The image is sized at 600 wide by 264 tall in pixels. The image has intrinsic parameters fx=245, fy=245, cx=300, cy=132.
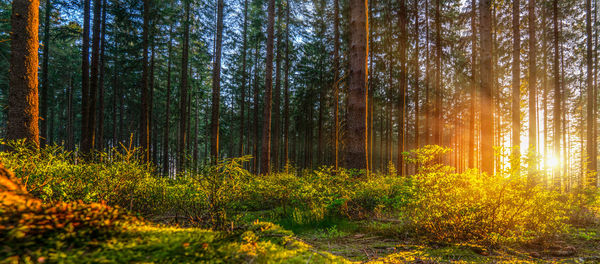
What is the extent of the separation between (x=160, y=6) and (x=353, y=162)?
60.8 ft

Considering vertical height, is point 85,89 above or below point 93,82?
below

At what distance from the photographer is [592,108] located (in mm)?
15938

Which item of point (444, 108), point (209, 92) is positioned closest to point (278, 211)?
point (444, 108)

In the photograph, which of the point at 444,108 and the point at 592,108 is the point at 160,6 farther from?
the point at 592,108

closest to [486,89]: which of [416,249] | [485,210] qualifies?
[485,210]

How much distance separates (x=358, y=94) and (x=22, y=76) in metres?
8.57

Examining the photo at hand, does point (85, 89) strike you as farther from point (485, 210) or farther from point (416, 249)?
point (485, 210)

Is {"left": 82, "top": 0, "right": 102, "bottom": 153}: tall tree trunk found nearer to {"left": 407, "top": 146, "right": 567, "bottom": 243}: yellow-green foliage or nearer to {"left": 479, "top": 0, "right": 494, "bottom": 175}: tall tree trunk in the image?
{"left": 407, "top": 146, "right": 567, "bottom": 243}: yellow-green foliage

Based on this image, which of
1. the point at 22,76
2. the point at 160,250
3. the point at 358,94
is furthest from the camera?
the point at 358,94

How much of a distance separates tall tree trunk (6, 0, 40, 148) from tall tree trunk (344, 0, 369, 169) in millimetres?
7978

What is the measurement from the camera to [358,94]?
23.6 feet

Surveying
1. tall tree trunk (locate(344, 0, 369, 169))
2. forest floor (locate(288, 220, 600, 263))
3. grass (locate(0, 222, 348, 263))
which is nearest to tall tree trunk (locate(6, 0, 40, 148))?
forest floor (locate(288, 220, 600, 263))

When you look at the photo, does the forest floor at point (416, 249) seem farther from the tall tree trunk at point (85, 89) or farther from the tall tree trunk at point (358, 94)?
the tall tree trunk at point (85, 89)

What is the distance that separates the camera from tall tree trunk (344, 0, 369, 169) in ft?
23.4
